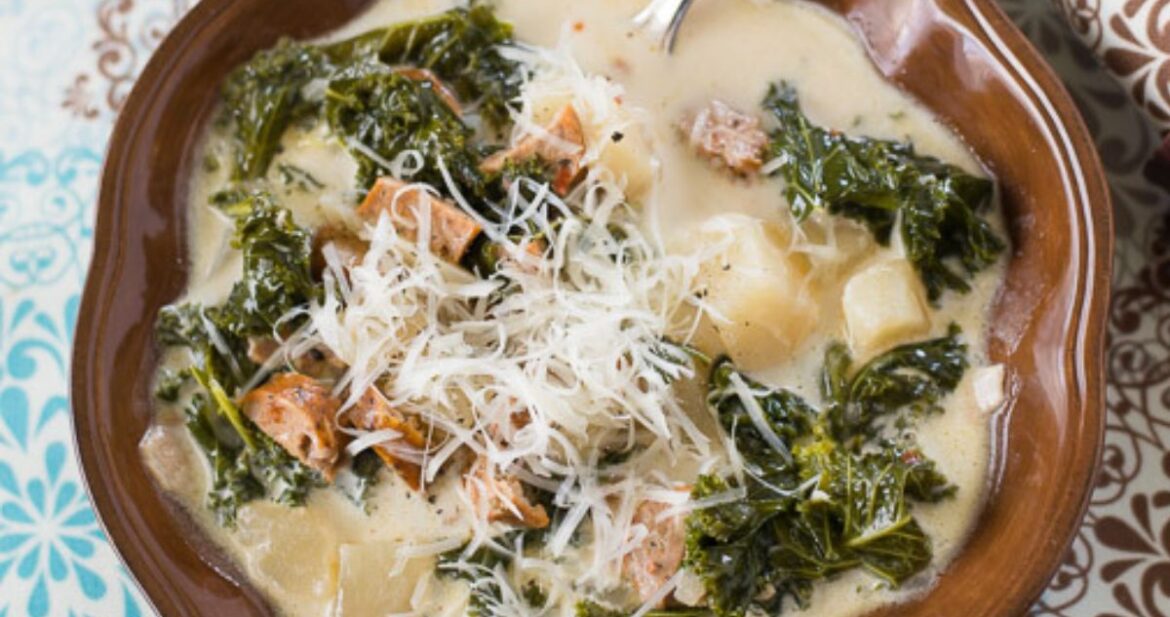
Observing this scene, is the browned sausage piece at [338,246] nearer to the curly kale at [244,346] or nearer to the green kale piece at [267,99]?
the curly kale at [244,346]

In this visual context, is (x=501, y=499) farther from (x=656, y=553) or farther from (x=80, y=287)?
(x=80, y=287)

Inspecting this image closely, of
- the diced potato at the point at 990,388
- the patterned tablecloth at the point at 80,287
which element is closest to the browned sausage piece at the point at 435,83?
the patterned tablecloth at the point at 80,287

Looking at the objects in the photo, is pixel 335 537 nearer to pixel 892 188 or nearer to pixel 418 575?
pixel 418 575

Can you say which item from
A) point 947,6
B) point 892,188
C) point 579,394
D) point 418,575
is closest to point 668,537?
point 579,394

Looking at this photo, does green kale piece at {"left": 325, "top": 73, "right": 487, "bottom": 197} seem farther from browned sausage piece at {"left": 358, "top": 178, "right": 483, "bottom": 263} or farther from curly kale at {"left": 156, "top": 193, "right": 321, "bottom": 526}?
curly kale at {"left": 156, "top": 193, "right": 321, "bottom": 526}

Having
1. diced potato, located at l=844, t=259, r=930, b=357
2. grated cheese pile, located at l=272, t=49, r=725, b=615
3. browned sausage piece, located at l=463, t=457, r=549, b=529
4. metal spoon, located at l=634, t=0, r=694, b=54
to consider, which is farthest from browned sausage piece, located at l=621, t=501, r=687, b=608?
metal spoon, located at l=634, t=0, r=694, b=54

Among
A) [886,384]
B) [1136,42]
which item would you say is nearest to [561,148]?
[886,384]
